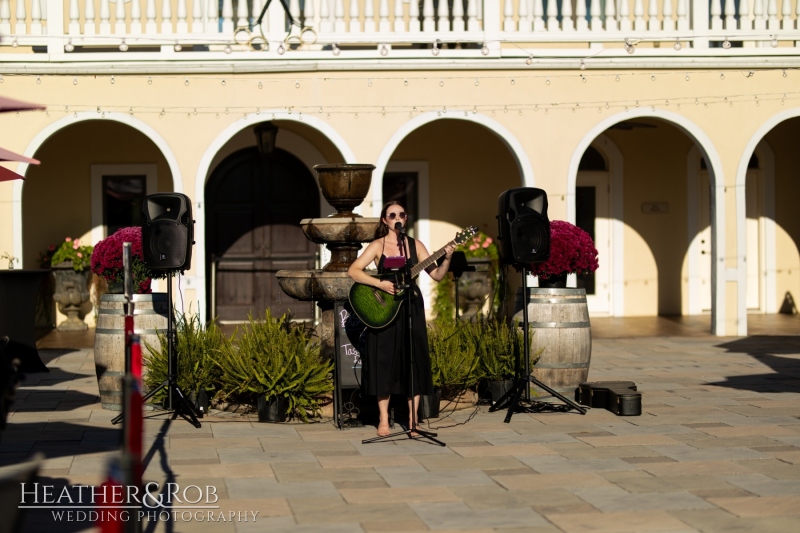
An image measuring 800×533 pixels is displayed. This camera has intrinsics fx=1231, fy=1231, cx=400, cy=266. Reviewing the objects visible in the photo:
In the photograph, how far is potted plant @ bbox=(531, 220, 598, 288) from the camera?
401 inches

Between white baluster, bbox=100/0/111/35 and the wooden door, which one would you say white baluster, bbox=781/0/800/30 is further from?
white baluster, bbox=100/0/111/35

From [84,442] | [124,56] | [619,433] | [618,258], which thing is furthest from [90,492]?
[618,258]

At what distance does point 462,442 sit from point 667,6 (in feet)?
31.8

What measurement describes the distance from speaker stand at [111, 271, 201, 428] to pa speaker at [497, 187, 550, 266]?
8.52 feet

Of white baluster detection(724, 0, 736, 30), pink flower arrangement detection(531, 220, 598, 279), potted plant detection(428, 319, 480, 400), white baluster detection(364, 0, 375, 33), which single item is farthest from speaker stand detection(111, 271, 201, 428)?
white baluster detection(724, 0, 736, 30)

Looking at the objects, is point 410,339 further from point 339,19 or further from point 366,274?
point 339,19

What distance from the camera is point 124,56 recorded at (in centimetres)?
1569

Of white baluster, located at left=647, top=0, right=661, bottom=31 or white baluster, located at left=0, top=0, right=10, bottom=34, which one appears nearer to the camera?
white baluster, located at left=0, top=0, right=10, bottom=34

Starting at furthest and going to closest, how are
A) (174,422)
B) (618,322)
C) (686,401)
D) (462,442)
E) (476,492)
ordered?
(618,322), (686,401), (174,422), (462,442), (476,492)

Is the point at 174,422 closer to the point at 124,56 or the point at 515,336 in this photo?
the point at 515,336

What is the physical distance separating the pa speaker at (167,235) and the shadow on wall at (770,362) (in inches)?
200

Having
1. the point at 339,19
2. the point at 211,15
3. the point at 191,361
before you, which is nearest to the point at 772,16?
the point at 339,19

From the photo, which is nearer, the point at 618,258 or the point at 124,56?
the point at 124,56

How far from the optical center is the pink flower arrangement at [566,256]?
10195 mm
